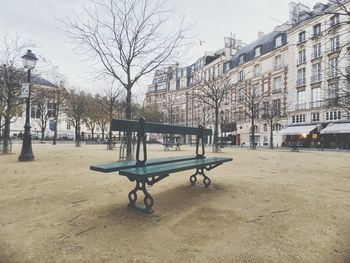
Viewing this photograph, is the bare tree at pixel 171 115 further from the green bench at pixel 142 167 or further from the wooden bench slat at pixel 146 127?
the green bench at pixel 142 167

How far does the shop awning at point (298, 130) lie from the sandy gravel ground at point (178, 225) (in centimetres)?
2891

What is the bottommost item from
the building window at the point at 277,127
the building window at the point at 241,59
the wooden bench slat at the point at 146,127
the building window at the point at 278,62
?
the wooden bench slat at the point at 146,127

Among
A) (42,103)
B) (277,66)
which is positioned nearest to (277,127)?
(277,66)

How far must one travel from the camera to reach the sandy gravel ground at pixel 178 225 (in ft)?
7.85

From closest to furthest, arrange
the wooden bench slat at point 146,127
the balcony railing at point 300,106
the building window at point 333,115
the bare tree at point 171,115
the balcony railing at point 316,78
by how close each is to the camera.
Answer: the wooden bench slat at point 146,127 < the building window at point 333,115 < the balcony railing at point 316,78 < the balcony railing at point 300,106 < the bare tree at point 171,115

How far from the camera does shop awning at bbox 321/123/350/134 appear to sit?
26375mm

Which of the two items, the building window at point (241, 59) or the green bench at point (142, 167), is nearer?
the green bench at point (142, 167)

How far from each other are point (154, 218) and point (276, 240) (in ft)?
5.05

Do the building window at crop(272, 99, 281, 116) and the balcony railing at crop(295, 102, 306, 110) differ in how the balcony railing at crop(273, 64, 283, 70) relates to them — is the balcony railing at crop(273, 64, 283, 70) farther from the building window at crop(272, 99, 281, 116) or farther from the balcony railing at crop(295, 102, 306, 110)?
the balcony railing at crop(295, 102, 306, 110)

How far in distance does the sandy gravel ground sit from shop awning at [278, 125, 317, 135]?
1138 inches

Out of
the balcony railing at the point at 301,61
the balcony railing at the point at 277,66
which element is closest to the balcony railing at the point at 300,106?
the balcony railing at the point at 301,61

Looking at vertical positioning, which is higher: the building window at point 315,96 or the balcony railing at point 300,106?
the building window at point 315,96

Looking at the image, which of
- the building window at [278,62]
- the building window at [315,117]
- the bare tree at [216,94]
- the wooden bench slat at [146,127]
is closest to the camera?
the wooden bench slat at [146,127]

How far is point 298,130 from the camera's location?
31656 millimetres
